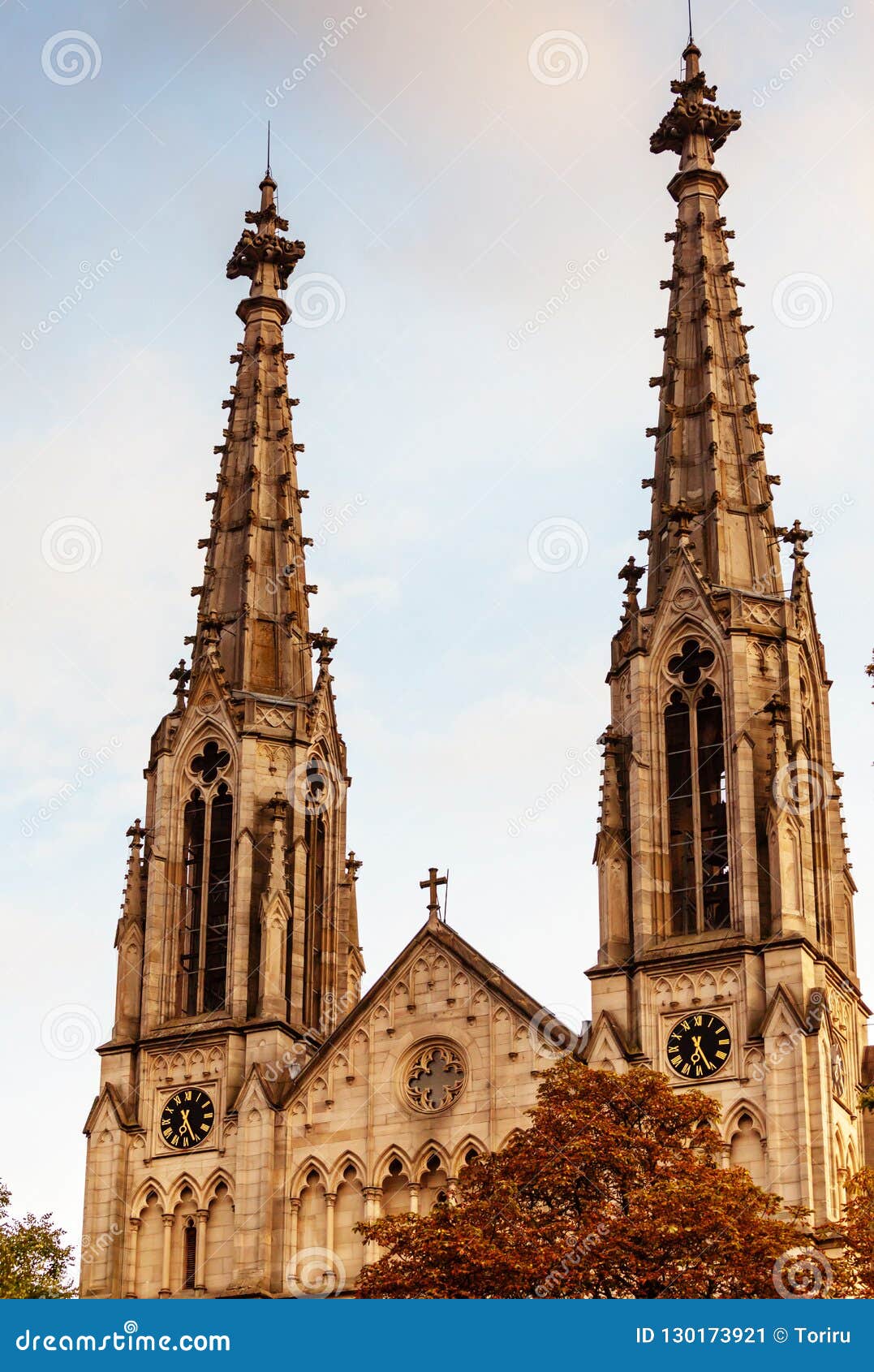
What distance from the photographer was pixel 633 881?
2119 inches

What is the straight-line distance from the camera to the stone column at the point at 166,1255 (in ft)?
178

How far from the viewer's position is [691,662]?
56312mm

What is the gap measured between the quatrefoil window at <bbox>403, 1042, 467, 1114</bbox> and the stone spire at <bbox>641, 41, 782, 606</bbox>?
38.8ft

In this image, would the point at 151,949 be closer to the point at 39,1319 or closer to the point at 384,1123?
the point at 384,1123

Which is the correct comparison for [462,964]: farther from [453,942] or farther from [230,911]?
[230,911]

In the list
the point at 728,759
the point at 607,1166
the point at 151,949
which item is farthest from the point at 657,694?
the point at 607,1166

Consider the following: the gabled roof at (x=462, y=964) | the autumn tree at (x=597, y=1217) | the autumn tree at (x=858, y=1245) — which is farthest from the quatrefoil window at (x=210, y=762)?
the autumn tree at (x=858, y=1245)

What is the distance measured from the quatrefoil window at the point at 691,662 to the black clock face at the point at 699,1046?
832cm

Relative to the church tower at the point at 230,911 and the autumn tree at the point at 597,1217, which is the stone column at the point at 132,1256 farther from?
the autumn tree at the point at 597,1217

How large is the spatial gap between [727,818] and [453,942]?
21.9ft

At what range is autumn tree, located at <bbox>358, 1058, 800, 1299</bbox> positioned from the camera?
3891 centimetres

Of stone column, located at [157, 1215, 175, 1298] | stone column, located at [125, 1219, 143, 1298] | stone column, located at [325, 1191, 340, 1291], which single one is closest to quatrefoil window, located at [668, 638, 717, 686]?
stone column, located at [325, 1191, 340, 1291]

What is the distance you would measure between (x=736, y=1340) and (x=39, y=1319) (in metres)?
8.00

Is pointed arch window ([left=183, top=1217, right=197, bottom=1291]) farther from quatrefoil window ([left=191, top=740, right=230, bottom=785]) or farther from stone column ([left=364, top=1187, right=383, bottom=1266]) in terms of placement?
quatrefoil window ([left=191, top=740, right=230, bottom=785])
